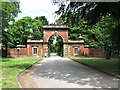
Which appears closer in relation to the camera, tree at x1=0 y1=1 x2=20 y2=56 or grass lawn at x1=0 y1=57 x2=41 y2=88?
grass lawn at x1=0 y1=57 x2=41 y2=88

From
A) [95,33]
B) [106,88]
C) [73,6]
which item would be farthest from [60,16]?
[95,33]

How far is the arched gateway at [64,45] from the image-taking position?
221 feet

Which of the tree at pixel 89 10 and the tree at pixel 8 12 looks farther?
the tree at pixel 8 12

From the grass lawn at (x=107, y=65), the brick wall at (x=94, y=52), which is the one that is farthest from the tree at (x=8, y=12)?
the brick wall at (x=94, y=52)

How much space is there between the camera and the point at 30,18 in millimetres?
95375

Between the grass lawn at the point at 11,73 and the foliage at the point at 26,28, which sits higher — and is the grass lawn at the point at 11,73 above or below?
below

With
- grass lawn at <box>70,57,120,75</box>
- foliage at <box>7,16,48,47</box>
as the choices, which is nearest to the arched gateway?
foliage at <box>7,16,48,47</box>

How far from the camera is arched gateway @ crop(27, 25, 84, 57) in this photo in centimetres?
6744

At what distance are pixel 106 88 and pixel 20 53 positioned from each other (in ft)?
179

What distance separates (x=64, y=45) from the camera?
67.8 meters

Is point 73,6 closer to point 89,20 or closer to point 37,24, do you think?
point 89,20

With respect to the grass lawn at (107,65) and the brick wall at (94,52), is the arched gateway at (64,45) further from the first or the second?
the grass lawn at (107,65)

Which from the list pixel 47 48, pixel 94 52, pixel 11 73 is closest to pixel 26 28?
pixel 47 48

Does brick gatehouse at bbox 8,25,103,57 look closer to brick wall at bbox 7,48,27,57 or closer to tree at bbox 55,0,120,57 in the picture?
brick wall at bbox 7,48,27,57
